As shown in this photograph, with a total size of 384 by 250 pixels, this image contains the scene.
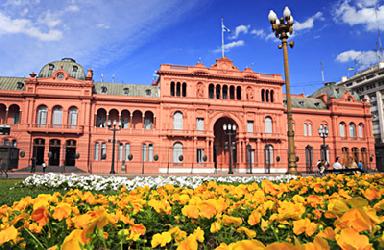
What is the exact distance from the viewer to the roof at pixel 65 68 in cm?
3025

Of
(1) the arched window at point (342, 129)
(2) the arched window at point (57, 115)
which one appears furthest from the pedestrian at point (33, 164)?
(1) the arched window at point (342, 129)

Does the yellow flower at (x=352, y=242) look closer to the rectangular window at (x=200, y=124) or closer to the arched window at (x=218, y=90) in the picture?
the rectangular window at (x=200, y=124)

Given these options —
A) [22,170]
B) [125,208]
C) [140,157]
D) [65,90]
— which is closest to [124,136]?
[140,157]

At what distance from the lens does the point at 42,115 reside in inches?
1127

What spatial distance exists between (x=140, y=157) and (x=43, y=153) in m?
9.75

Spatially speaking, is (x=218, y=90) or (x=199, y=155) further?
(x=218, y=90)

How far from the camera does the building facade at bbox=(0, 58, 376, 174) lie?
28.2m

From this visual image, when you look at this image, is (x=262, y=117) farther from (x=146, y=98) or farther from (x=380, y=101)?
(x=380, y=101)

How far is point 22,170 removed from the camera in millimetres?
24656

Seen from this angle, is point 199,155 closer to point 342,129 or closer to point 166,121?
point 166,121

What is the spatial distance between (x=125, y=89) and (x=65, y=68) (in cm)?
706

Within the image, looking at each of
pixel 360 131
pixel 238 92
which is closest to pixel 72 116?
pixel 238 92

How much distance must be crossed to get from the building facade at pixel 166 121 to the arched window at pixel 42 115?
0.10 m

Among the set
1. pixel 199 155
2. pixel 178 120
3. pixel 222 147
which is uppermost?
pixel 178 120
